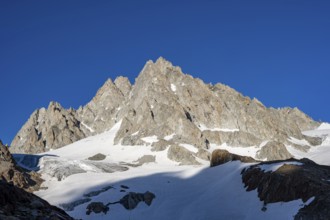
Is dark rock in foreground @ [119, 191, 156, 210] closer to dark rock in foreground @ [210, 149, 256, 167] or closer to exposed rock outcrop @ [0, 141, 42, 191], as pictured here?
dark rock in foreground @ [210, 149, 256, 167]

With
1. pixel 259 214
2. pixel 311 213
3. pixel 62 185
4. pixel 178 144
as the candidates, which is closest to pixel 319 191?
→ pixel 311 213

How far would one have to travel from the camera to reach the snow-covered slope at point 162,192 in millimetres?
68688

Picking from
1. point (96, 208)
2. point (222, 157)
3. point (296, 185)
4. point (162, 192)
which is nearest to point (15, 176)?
point (96, 208)

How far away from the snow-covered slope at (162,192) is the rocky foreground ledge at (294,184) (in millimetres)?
1387

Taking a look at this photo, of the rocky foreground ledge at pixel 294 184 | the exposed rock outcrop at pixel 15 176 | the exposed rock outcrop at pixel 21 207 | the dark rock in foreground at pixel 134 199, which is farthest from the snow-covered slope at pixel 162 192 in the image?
the exposed rock outcrop at pixel 21 207

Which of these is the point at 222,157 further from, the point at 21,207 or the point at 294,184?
the point at 21,207

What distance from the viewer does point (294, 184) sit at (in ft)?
201

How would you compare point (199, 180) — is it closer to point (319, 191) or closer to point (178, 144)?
point (319, 191)

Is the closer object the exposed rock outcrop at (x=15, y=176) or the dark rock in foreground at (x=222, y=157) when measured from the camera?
the dark rock in foreground at (x=222, y=157)

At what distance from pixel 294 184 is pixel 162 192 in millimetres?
43044

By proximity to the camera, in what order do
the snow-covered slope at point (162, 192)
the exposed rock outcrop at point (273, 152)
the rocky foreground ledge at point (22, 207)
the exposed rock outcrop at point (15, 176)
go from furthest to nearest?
the exposed rock outcrop at point (273, 152)
the exposed rock outcrop at point (15, 176)
the snow-covered slope at point (162, 192)
the rocky foreground ledge at point (22, 207)

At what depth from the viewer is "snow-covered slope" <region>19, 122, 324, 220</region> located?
225 ft

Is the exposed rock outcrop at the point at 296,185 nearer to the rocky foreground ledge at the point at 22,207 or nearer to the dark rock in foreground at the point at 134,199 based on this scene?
the dark rock in foreground at the point at 134,199

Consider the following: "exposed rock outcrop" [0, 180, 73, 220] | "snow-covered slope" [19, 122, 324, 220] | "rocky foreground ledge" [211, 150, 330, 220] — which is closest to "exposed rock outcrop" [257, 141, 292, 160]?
"snow-covered slope" [19, 122, 324, 220]
